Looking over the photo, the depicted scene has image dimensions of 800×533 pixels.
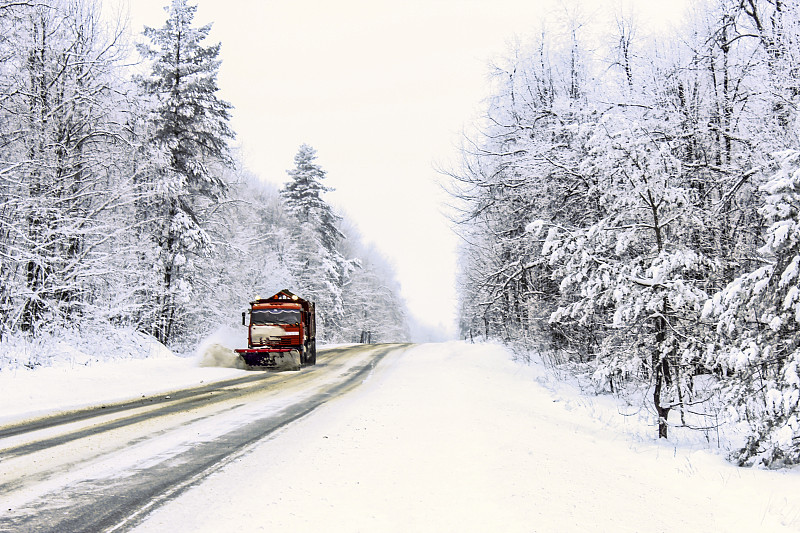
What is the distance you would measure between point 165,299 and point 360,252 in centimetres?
4877

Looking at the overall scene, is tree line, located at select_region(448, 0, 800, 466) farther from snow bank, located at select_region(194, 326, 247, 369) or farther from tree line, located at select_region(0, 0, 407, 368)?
tree line, located at select_region(0, 0, 407, 368)

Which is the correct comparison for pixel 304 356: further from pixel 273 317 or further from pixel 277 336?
pixel 273 317

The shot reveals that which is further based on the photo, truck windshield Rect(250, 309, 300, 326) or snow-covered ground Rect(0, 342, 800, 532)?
truck windshield Rect(250, 309, 300, 326)

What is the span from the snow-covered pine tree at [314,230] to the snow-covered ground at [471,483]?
29.4 m

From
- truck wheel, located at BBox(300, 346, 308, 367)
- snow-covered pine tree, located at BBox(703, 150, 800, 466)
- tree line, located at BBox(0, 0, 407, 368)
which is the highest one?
tree line, located at BBox(0, 0, 407, 368)

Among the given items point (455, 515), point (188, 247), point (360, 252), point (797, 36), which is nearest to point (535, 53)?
point (797, 36)

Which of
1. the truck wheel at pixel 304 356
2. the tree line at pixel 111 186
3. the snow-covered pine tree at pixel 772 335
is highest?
the tree line at pixel 111 186

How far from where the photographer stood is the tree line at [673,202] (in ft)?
21.8

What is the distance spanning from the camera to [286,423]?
8.38m

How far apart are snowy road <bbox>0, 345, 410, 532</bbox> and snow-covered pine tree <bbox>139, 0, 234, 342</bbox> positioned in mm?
10494

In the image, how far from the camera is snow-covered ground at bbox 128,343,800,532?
4.14 m

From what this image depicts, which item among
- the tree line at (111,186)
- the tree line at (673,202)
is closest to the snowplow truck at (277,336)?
the tree line at (111,186)

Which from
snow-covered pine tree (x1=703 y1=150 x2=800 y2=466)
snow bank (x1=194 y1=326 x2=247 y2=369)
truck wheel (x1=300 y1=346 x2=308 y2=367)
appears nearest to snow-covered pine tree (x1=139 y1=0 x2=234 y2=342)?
snow bank (x1=194 y1=326 x2=247 y2=369)

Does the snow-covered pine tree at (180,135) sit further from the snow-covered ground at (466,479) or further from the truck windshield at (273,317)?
the snow-covered ground at (466,479)
